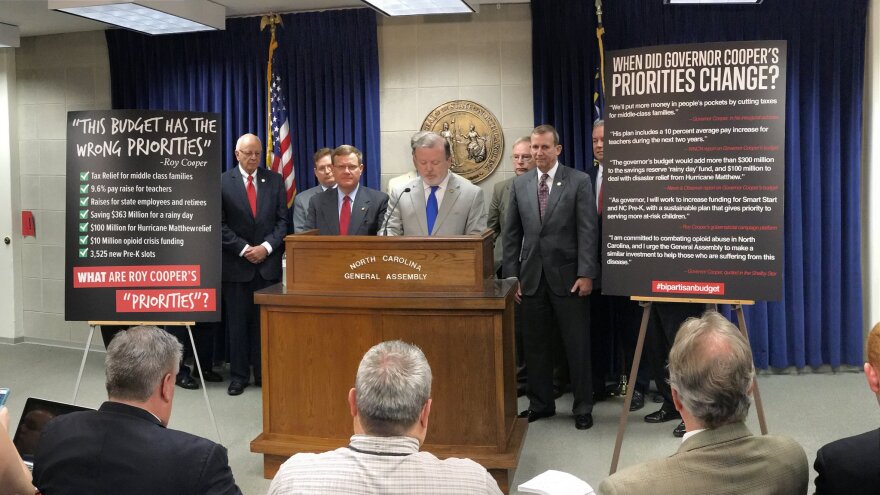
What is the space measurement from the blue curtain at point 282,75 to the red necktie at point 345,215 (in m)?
1.11

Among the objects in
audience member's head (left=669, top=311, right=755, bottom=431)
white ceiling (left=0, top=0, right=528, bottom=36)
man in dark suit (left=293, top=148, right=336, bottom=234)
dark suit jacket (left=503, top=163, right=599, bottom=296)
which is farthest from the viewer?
white ceiling (left=0, top=0, right=528, bottom=36)

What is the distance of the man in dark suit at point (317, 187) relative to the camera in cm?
563

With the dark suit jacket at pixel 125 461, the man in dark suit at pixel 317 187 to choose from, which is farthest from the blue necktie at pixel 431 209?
the dark suit jacket at pixel 125 461

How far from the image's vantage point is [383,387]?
6.08ft

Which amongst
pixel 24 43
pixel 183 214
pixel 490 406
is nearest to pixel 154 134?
pixel 183 214

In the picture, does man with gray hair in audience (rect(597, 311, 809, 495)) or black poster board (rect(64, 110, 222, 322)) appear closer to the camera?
man with gray hair in audience (rect(597, 311, 809, 495))

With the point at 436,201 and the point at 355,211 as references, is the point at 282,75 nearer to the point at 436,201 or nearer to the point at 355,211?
the point at 355,211

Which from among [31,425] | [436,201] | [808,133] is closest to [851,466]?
[31,425]

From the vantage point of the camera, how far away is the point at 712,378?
6.01 feet

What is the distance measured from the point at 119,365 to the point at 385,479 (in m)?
0.79

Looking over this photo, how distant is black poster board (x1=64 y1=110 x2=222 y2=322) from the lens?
13.9ft

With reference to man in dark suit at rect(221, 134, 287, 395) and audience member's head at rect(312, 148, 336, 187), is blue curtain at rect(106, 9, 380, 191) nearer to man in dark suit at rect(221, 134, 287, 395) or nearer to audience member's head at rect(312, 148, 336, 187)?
audience member's head at rect(312, 148, 336, 187)

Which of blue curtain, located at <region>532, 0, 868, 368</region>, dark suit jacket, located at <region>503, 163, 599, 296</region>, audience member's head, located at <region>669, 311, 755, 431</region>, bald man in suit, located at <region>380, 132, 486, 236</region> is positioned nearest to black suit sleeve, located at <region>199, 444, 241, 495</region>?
audience member's head, located at <region>669, 311, 755, 431</region>

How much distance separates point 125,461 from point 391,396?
61 centimetres
